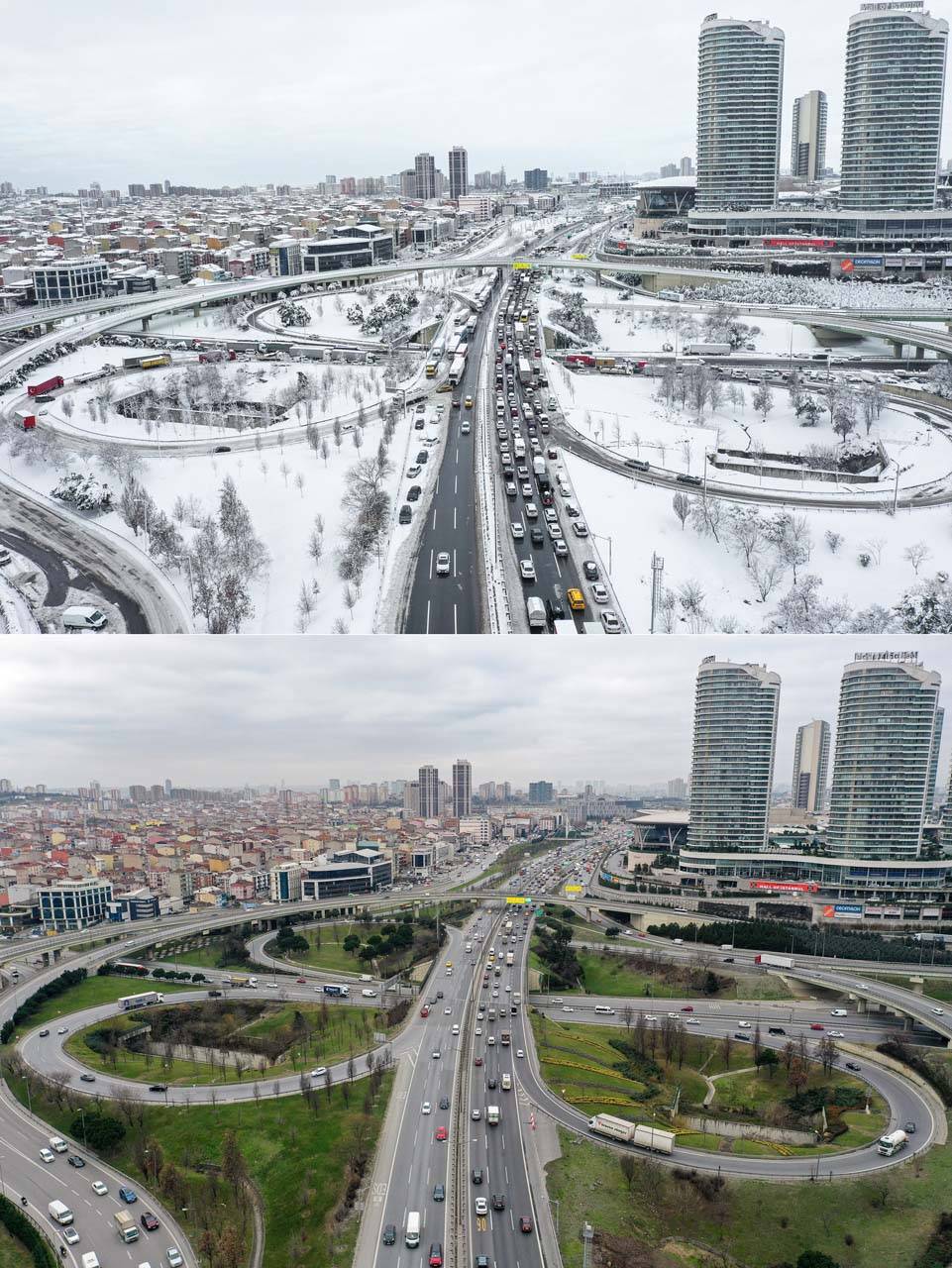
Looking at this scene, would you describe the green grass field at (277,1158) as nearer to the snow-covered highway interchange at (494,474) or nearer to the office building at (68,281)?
the snow-covered highway interchange at (494,474)

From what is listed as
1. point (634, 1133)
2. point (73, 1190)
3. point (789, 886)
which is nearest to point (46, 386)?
point (73, 1190)

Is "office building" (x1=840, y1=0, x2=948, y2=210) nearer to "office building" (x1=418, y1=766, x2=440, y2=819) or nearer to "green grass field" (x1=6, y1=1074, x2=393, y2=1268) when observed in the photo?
"office building" (x1=418, y1=766, x2=440, y2=819)

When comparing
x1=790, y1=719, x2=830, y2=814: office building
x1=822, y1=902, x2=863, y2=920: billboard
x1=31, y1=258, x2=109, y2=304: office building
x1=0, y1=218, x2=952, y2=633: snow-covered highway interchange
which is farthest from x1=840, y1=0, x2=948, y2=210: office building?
x1=822, y1=902, x2=863, y2=920: billboard

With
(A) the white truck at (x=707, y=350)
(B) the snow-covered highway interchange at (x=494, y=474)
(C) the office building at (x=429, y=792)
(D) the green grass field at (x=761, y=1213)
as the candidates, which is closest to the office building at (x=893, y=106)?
(B) the snow-covered highway interchange at (x=494, y=474)

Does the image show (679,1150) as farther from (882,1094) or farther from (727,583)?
(727,583)

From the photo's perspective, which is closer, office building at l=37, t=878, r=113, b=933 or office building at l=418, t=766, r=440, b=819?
office building at l=418, t=766, r=440, b=819

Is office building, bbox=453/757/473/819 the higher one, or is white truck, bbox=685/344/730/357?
white truck, bbox=685/344/730/357
